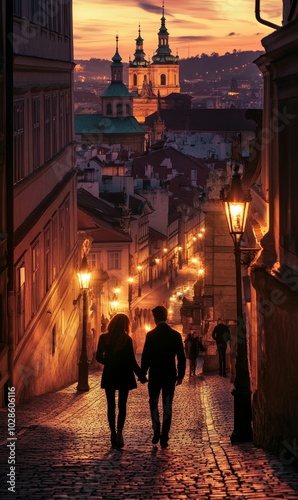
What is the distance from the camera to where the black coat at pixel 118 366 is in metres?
10.7

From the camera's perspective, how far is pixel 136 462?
9320 millimetres

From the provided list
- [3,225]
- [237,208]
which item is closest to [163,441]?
[237,208]

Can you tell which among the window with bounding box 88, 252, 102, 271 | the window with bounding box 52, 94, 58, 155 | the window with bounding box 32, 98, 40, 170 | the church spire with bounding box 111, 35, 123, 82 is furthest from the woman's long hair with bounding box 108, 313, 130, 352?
the church spire with bounding box 111, 35, 123, 82

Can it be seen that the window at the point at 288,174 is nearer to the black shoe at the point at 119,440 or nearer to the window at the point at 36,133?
the black shoe at the point at 119,440

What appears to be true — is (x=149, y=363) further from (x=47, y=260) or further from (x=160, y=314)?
(x=47, y=260)

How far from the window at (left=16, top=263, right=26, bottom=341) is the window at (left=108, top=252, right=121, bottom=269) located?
125ft

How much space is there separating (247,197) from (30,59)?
6.12 metres

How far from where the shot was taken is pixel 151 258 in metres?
74.4

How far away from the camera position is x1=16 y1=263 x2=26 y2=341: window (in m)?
15.8

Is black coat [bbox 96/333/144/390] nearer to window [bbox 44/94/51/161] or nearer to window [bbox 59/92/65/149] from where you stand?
window [bbox 44/94/51/161]

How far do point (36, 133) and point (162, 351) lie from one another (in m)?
9.80

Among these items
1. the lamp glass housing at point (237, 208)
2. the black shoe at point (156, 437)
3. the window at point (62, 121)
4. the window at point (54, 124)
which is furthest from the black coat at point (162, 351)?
the window at point (62, 121)

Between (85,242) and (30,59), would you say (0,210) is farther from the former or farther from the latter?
(85,242)

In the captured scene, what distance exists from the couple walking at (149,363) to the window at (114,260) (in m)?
43.8
